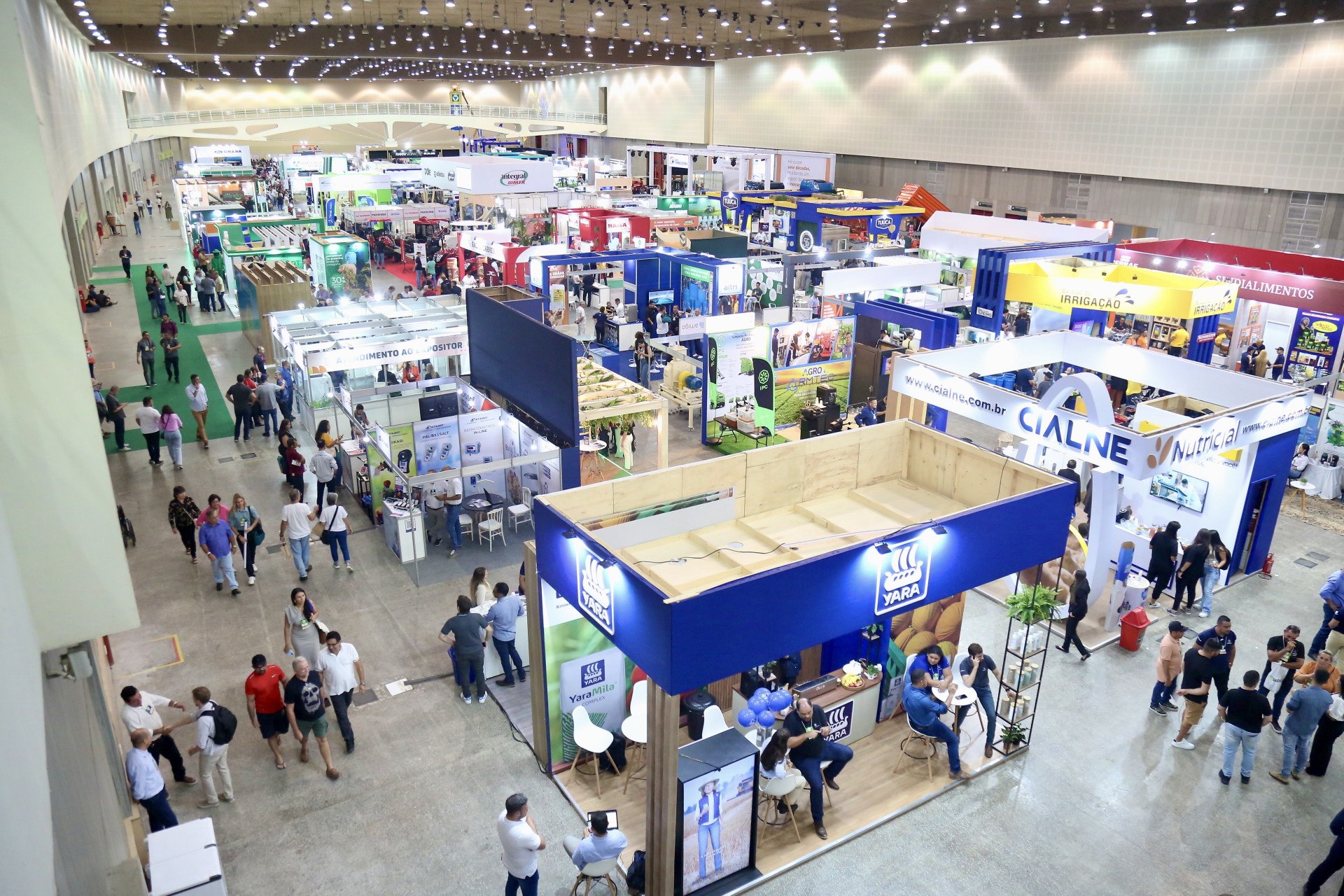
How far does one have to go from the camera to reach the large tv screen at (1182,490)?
10.7 meters

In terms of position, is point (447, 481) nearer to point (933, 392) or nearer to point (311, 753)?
point (311, 753)

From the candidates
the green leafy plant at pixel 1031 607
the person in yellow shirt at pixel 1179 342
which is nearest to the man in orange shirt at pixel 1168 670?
the green leafy plant at pixel 1031 607

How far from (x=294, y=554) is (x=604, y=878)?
19.1ft

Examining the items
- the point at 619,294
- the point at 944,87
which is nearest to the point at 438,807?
the point at 619,294

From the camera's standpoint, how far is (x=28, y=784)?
281 cm

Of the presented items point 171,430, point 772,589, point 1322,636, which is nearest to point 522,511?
point 171,430

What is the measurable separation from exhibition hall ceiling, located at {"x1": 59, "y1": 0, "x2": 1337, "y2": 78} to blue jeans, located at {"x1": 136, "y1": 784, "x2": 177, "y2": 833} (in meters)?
25.8

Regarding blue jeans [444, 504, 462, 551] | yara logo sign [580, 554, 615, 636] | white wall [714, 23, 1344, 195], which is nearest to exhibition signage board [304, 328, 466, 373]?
blue jeans [444, 504, 462, 551]

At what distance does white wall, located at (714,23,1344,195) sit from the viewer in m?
23.7

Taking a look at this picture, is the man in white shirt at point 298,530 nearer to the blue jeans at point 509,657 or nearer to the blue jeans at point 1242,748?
the blue jeans at point 509,657

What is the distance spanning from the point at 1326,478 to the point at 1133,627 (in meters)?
6.67

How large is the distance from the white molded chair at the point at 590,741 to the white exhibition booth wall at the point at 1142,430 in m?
5.51

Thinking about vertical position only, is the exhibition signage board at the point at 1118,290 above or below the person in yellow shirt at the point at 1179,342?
above

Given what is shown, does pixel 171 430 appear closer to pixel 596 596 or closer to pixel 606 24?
Answer: pixel 596 596
